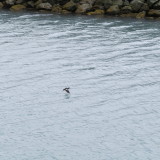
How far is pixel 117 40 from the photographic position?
43.3 meters

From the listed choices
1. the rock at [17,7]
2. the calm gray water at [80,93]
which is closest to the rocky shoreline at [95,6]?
the rock at [17,7]

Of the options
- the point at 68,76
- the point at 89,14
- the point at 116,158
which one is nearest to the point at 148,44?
the point at 68,76

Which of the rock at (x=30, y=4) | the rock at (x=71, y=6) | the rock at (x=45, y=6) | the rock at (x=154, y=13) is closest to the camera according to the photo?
the rock at (x=154, y=13)

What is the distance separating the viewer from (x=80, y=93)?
28953 mm

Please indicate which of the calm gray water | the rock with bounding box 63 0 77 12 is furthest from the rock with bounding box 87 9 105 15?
the calm gray water

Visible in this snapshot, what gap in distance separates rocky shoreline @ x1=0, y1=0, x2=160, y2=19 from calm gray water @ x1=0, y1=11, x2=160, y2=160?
5446 millimetres

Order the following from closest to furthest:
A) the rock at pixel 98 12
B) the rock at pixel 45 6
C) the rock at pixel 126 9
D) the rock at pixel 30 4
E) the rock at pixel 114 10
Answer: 1. the rock at pixel 126 9
2. the rock at pixel 114 10
3. the rock at pixel 98 12
4. the rock at pixel 45 6
5. the rock at pixel 30 4

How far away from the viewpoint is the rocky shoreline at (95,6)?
176ft

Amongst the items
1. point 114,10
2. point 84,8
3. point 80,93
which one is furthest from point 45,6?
point 80,93

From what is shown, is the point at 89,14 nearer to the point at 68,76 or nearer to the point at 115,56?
the point at 115,56

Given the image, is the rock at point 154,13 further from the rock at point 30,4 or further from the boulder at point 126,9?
the rock at point 30,4

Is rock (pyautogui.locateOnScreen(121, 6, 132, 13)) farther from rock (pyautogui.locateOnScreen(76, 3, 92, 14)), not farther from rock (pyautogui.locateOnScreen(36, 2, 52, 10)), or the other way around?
rock (pyautogui.locateOnScreen(36, 2, 52, 10))

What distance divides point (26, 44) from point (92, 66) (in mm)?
10284

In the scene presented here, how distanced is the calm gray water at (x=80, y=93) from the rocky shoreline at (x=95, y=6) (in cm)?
545
